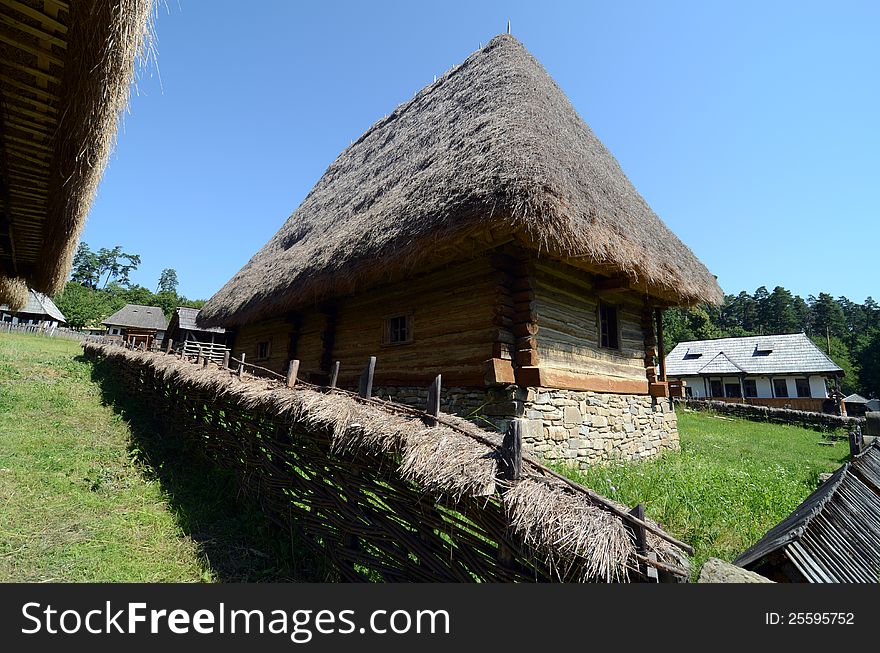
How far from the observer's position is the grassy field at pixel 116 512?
10.8 feet

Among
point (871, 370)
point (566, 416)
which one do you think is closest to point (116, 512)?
point (566, 416)

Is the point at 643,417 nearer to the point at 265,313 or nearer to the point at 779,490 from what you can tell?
the point at 779,490

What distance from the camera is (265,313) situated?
9773mm

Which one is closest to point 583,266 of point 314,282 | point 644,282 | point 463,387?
point 644,282

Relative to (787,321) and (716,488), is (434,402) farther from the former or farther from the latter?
(787,321)

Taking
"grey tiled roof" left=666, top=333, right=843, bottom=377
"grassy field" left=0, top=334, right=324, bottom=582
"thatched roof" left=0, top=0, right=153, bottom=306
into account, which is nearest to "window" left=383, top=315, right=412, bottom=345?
"grassy field" left=0, top=334, right=324, bottom=582

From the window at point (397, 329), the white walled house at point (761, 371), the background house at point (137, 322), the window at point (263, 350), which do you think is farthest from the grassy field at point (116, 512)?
the background house at point (137, 322)

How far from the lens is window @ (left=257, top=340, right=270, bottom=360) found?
12716 millimetres

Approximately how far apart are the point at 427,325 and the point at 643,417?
478 centimetres

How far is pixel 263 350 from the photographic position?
42.7ft

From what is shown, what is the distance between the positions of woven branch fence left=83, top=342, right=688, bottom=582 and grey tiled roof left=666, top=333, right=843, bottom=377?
33778 mm

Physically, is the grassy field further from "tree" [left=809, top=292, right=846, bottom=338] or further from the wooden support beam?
"tree" [left=809, top=292, right=846, bottom=338]

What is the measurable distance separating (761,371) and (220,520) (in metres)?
34.9

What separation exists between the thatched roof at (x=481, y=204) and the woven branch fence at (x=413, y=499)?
316 centimetres
